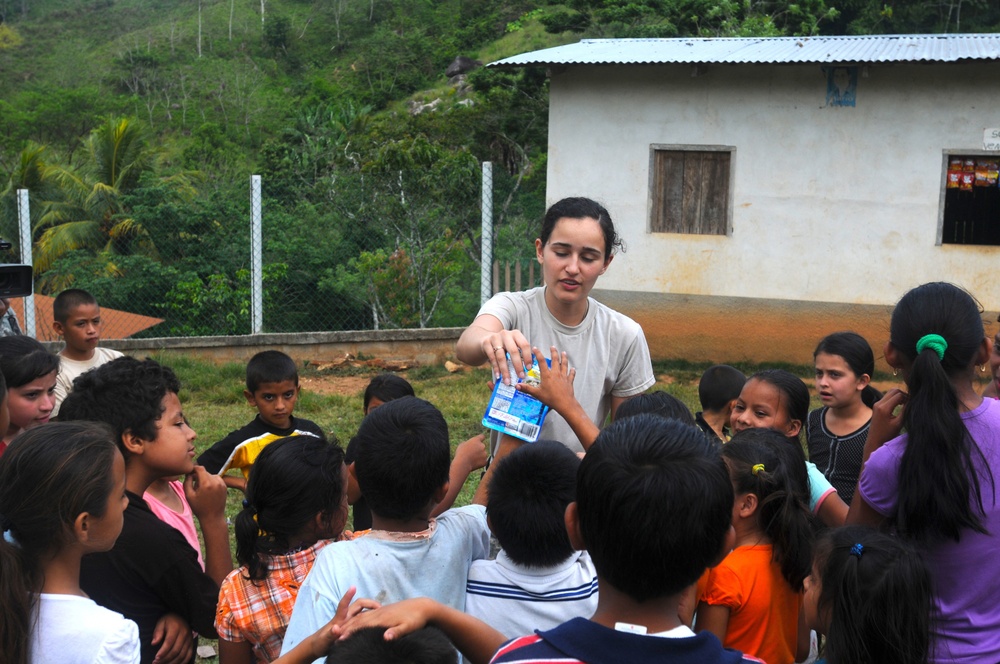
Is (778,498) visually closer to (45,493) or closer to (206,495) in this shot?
(206,495)

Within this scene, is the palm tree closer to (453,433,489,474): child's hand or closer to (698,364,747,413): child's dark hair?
(698,364,747,413): child's dark hair

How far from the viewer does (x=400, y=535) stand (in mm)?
1934

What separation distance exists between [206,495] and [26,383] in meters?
1.08

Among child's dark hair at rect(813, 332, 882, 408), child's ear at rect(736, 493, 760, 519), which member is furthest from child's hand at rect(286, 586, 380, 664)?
child's dark hair at rect(813, 332, 882, 408)

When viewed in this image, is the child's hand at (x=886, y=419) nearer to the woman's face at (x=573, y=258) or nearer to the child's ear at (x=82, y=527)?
the woman's face at (x=573, y=258)

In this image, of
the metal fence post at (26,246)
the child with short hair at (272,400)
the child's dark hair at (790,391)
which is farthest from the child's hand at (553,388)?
the metal fence post at (26,246)

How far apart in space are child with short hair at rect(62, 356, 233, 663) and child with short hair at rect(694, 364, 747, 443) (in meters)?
1.97

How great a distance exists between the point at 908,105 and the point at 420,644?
31.1 feet

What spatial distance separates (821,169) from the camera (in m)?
9.88

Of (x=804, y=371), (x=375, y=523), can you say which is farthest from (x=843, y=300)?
(x=375, y=523)

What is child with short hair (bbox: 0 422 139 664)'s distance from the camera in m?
1.76

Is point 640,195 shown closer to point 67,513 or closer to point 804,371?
point 804,371

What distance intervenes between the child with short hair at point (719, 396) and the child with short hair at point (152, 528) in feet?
6.48

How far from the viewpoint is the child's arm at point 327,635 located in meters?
1.67
